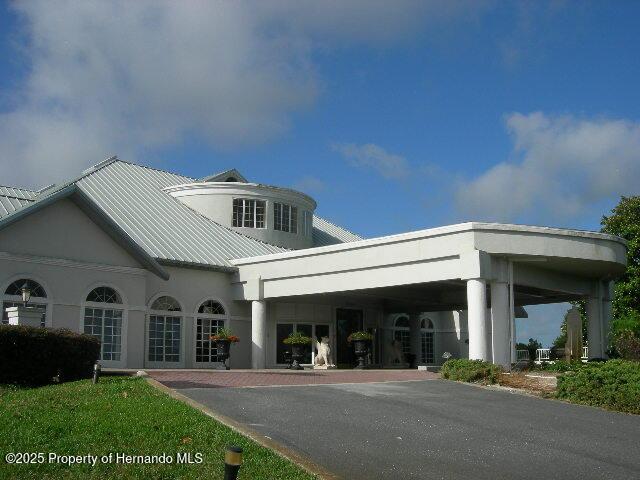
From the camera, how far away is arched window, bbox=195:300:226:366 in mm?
27078

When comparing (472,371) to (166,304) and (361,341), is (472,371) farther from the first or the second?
(166,304)

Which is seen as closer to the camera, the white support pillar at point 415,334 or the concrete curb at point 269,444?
the concrete curb at point 269,444

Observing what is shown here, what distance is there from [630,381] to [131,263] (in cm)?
1512

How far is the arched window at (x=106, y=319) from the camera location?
904 inches

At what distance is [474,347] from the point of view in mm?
21703

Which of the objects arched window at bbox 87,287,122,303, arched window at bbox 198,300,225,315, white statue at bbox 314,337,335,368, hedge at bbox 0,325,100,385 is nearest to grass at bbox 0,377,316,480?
hedge at bbox 0,325,100,385

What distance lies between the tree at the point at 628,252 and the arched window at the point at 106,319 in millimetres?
23666

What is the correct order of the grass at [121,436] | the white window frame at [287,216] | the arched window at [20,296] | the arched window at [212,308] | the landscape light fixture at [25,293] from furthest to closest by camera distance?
the white window frame at [287,216] < the arched window at [212,308] < the arched window at [20,296] < the landscape light fixture at [25,293] < the grass at [121,436]

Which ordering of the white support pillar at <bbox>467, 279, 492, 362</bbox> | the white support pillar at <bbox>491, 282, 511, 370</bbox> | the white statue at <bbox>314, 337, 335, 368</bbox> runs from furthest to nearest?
the white statue at <bbox>314, 337, 335, 368</bbox> < the white support pillar at <bbox>491, 282, 511, 370</bbox> < the white support pillar at <bbox>467, 279, 492, 362</bbox>

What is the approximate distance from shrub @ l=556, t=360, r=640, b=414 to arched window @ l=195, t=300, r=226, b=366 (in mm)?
13518

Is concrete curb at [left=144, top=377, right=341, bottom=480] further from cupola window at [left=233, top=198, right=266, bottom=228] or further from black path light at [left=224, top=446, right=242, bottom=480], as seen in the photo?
cupola window at [left=233, top=198, right=266, bottom=228]

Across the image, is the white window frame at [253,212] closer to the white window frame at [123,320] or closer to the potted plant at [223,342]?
the potted plant at [223,342]

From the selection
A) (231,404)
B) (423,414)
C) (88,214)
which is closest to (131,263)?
(88,214)

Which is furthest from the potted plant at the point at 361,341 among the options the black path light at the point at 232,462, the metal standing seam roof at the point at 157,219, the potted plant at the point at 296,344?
the black path light at the point at 232,462
